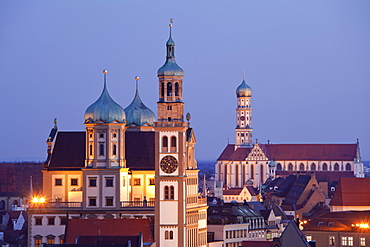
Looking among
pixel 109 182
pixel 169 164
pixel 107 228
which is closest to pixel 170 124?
pixel 169 164

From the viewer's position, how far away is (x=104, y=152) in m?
121

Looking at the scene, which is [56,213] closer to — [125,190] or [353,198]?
[125,190]

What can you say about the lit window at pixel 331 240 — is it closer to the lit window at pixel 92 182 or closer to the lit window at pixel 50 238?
the lit window at pixel 92 182

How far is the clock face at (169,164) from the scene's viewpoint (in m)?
116

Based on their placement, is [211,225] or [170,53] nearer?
[170,53]

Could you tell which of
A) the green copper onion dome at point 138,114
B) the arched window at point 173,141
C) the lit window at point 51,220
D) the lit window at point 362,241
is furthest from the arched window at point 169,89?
the lit window at point 362,241

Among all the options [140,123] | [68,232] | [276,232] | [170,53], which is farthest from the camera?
[276,232]

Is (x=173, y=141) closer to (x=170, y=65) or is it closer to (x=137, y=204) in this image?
(x=170, y=65)

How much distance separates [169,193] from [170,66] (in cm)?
A: 1134

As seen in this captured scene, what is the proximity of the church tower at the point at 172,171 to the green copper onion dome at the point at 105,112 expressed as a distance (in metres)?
5.32

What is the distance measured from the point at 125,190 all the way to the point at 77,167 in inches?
190

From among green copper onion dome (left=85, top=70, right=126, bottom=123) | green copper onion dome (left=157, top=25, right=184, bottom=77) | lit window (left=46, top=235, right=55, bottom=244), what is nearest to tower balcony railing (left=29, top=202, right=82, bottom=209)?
lit window (left=46, top=235, right=55, bottom=244)

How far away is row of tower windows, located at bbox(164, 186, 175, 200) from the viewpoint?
116250mm

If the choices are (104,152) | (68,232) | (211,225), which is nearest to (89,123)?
(104,152)
